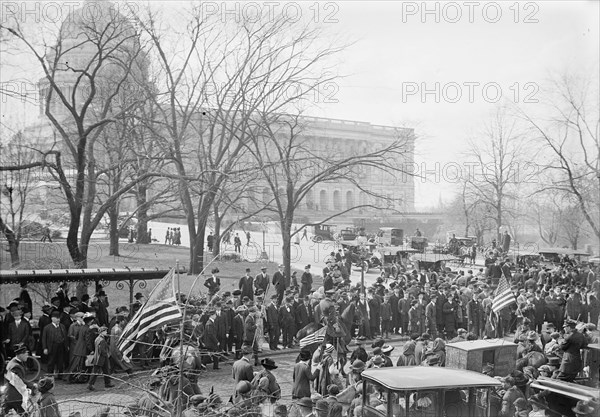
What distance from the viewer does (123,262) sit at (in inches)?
1225

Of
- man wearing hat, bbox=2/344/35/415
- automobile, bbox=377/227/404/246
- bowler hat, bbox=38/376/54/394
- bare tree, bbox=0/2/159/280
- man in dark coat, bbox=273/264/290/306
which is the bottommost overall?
man wearing hat, bbox=2/344/35/415

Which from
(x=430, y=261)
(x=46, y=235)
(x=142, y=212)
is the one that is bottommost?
(x=430, y=261)

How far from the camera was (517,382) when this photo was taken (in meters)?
9.91

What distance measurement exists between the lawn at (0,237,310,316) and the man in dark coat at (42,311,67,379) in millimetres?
5977

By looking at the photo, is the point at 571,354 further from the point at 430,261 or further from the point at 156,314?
the point at 430,261

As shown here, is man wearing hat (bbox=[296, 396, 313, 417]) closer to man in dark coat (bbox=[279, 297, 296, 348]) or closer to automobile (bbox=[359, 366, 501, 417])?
automobile (bbox=[359, 366, 501, 417])

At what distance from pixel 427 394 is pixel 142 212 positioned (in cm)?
2807

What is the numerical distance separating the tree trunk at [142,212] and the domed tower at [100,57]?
4491mm

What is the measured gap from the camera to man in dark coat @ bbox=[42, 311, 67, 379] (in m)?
13.5

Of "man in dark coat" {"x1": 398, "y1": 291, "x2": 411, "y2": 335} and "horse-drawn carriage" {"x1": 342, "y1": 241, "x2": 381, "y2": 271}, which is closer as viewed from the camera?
"man in dark coat" {"x1": 398, "y1": 291, "x2": 411, "y2": 335}

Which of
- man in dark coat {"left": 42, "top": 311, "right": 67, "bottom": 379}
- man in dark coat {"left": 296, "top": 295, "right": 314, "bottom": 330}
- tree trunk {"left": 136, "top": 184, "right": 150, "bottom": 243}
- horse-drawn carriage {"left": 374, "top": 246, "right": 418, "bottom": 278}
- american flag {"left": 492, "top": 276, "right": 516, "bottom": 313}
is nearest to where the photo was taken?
man in dark coat {"left": 42, "top": 311, "right": 67, "bottom": 379}

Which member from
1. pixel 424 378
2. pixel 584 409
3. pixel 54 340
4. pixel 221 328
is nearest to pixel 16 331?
pixel 54 340

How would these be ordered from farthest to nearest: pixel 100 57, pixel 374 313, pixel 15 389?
pixel 100 57 → pixel 374 313 → pixel 15 389

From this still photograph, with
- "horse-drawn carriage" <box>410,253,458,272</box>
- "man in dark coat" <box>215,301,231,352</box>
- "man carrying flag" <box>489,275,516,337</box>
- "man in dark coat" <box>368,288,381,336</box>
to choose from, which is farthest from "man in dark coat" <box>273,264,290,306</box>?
"horse-drawn carriage" <box>410,253,458,272</box>
